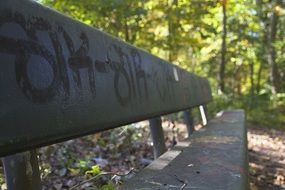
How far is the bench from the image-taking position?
97cm

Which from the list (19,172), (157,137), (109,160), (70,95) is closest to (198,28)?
(109,160)

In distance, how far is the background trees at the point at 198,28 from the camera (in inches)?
249

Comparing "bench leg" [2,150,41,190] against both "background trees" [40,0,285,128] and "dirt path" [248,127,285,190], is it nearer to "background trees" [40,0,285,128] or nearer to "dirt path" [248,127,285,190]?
"dirt path" [248,127,285,190]

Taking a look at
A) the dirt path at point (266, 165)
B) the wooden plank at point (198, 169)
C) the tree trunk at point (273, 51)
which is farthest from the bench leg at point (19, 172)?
the tree trunk at point (273, 51)

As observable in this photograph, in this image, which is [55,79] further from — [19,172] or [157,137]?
[157,137]

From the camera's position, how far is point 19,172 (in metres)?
1.19

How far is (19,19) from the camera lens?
1.03 meters

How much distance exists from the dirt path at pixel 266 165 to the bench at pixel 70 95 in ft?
5.39

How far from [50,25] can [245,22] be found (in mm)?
15945

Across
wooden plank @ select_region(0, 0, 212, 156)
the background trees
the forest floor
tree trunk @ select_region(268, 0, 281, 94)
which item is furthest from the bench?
tree trunk @ select_region(268, 0, 281, 94)

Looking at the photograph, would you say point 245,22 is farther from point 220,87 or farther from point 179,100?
point 179,100

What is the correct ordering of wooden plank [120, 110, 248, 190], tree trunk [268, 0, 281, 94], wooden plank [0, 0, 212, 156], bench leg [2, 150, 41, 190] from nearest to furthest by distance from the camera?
wooden plank [0, 0, 212, 156], bench leg [2, 150, 41, 190], wooden plank [120, 110, 248, 190], tree trunk [268, 0, 281, 94]

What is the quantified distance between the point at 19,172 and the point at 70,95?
255mm

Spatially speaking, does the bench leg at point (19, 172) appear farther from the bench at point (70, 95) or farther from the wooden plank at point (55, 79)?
the wooden plank at point (55, 79)
